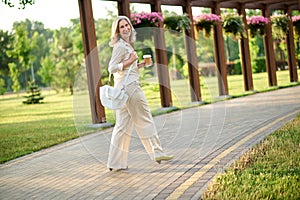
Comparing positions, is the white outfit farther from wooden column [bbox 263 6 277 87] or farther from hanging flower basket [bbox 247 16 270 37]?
wooden column [bbox 263 6 277 87]

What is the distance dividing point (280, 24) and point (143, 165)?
45.6 ft

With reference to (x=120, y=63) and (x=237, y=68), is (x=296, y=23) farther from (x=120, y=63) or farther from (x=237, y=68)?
(x=237, y=68)

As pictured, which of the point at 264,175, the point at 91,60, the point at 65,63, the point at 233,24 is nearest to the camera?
the point at 264,175

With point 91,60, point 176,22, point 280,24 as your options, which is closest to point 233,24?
point 176,22

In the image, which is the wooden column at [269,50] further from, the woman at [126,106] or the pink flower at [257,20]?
the woman at [126,106]

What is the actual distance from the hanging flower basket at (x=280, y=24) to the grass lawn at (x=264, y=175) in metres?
12.7

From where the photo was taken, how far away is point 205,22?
14953mm

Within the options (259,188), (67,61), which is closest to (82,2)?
(259,188)

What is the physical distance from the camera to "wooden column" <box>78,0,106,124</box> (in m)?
10.7

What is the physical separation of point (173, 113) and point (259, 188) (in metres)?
8.08

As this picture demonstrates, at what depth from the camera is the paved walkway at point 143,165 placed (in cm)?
501

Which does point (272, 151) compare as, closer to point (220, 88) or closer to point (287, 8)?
point (220, 88)

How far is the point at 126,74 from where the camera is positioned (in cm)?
595

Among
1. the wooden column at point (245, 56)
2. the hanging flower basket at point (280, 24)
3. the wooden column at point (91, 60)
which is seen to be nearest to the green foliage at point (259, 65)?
the hanging flower basket at point (280, 24)
